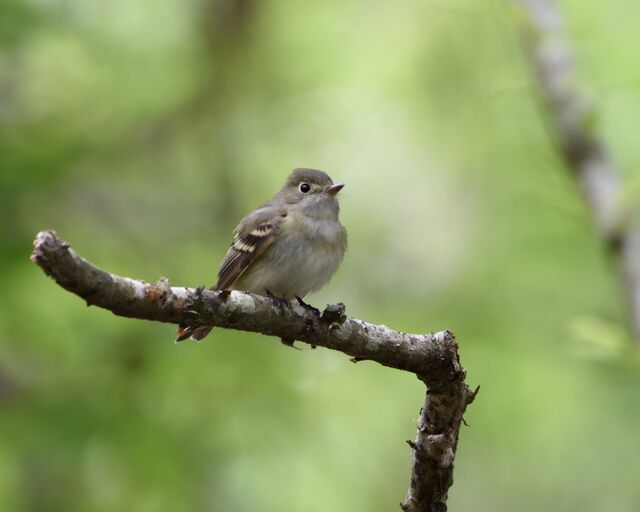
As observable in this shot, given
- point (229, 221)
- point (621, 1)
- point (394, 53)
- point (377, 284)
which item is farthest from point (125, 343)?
point (621, 1)

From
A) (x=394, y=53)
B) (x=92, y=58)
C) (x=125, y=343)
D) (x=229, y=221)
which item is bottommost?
(x=125, y=343)

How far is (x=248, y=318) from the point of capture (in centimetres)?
354

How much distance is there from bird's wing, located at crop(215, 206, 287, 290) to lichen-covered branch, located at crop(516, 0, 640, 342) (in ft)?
7.52

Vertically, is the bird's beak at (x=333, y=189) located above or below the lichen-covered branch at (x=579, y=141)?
below

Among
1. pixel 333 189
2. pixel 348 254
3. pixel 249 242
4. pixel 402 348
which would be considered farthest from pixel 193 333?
pixel 348 254

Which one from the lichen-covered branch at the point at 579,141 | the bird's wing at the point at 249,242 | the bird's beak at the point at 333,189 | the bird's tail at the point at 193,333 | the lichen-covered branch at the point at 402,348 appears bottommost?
the lichen-covered branch at the point at 402,348

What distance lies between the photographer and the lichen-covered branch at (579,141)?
22.1ft

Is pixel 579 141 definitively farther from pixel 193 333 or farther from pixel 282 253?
pixel 193 333

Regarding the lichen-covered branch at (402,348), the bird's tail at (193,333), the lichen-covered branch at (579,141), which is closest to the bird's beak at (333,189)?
the bird's tail at (193,333)

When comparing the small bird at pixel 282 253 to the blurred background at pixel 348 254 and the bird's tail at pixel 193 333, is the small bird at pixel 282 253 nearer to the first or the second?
the bird's tail at pixel 193 333

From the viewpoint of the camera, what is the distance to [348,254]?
31.2ft

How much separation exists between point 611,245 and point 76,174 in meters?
4.07

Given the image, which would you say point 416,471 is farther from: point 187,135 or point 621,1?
point 621,1

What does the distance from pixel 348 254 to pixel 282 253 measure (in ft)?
12.7
